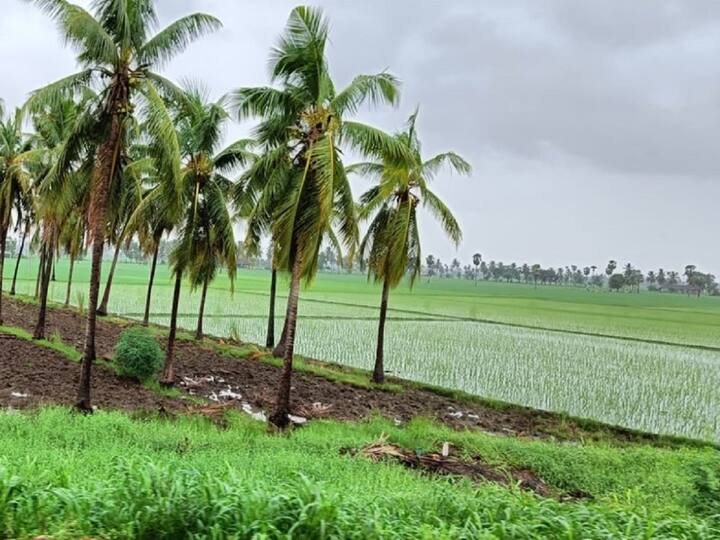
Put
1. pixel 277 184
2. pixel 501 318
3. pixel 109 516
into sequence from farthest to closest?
pixel 501 318 → pixel 277 184 → pixel 109 516

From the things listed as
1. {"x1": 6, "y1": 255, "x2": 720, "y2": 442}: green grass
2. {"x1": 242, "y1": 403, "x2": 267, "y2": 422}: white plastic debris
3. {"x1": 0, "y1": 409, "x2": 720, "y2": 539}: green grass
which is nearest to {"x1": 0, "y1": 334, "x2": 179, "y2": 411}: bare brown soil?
{"x1": 242, "y1": 403, "x2": 267, "y2": 422}: white plastic debris

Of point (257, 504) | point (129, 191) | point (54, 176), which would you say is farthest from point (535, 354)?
point (257, 504)

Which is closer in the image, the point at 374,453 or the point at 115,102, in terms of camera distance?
the point at 374,453

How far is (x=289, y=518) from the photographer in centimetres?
357

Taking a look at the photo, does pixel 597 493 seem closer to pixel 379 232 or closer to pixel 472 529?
pixel 472 529

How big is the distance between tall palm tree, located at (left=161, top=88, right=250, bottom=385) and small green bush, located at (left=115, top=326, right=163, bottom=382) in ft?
1.79

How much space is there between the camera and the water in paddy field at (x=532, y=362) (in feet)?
52.6

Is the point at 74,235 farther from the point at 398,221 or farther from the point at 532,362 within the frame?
the point at 532,362

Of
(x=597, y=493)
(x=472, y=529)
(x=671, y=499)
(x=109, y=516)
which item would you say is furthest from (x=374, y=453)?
(x=109, y=516)

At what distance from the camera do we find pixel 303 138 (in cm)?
1203

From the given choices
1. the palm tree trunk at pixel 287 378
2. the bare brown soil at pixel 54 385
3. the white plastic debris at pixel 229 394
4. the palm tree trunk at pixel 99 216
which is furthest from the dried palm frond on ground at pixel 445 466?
the white plastic debris at pixel 229 394

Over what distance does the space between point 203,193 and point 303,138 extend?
456cm

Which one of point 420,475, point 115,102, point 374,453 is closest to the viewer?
point 420,475

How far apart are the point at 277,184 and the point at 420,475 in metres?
6.91
